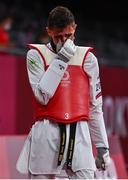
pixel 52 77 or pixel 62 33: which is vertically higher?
pixel 62 33

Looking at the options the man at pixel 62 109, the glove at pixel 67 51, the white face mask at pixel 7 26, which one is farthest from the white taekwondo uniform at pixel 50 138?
the white face mask at pixel 7 26

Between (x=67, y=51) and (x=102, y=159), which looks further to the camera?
(x=102, y=159)

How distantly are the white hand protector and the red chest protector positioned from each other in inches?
2.5

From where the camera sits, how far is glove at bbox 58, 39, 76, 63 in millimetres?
3861

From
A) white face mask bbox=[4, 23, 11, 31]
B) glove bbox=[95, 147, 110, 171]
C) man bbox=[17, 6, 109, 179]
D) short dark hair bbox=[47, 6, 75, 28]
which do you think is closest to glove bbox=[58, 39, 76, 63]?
man bbox=[17, 6, 109, 179]

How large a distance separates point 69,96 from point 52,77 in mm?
190

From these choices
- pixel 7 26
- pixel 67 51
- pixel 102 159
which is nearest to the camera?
pixel 67 51

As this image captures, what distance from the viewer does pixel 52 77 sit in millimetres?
3869

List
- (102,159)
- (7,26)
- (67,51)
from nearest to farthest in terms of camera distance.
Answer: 1. (67,51)
2. (102,159)
3. (7,26)

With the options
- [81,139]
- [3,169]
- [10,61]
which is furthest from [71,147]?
[10,61]

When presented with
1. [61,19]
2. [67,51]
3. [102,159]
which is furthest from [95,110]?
[61,19]

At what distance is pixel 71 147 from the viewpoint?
3.89 m

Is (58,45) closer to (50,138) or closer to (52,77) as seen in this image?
(52,77)

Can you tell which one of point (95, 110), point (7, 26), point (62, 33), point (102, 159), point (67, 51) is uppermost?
point (7, 26)
